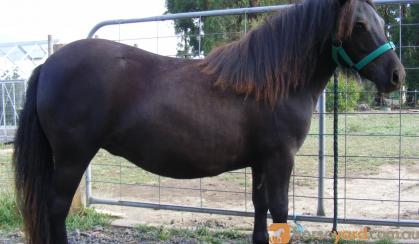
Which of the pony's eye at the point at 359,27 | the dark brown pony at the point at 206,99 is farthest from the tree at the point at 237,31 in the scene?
the pony's eye at the point at 359,27

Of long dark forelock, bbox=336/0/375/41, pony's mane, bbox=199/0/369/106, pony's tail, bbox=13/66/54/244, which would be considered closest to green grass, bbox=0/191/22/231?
pony's tail, bbox=13/66/54/244

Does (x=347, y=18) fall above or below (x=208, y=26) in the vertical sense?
below

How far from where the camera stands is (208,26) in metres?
7.48

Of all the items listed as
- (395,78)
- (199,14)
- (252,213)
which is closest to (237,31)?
(199,14)

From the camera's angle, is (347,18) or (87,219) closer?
(347,18)

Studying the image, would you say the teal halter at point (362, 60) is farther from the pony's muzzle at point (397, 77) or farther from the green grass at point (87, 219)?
the green grass at point (87, 219)

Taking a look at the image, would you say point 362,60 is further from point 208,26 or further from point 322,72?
point 208,26

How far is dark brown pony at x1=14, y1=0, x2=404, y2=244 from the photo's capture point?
279cm

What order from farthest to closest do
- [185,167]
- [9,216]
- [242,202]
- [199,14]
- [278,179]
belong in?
[242,202], [9,216], [199,14], [185,167], [278,179]

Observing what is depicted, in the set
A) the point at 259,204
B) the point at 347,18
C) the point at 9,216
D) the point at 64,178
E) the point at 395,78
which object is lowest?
the point at 9,216

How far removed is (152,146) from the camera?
2842mm

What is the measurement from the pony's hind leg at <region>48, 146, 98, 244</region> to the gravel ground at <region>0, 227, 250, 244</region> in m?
1.13

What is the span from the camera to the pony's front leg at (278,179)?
2.80 m

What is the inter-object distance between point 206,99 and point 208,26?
489cm
